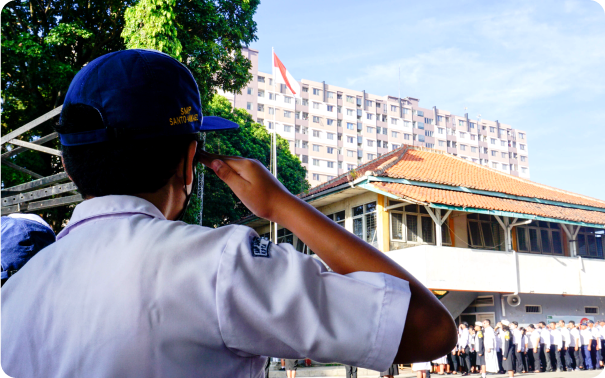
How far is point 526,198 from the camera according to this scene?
2045 cm

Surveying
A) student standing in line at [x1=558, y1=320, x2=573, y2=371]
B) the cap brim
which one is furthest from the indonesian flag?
the cap brim

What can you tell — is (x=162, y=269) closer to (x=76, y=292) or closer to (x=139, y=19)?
(x=76, y=292)

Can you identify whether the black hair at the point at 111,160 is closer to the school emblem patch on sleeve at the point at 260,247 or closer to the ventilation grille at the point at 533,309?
the school emblem patch on sleeve at the point at 260,247

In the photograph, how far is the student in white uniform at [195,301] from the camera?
0.76 m

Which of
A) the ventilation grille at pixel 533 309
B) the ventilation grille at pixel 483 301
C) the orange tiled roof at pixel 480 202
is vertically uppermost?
the orange tiled roof at pixel 480 202

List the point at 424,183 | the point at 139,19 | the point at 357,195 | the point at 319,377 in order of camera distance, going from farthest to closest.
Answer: the point at 357,195
the point at 424,183
the point at 319,377
the point at 139,19

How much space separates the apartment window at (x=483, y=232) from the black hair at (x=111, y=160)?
20194 mm

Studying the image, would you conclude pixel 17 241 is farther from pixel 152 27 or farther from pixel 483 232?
pixel 483 232

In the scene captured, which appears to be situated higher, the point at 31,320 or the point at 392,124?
the point at 392,124

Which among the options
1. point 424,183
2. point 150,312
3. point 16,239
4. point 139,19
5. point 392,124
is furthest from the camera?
point 392,124

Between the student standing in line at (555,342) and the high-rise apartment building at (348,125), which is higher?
the high-rise apartment building at (348,125)

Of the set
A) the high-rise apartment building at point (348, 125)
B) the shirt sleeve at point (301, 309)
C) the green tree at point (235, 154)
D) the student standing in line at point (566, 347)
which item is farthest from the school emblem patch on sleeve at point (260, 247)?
the high-rise apartment building at point (348, 125)

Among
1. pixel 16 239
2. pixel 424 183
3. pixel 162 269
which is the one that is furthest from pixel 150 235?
pixel 424 183

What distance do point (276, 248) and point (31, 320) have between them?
17.4 inches
